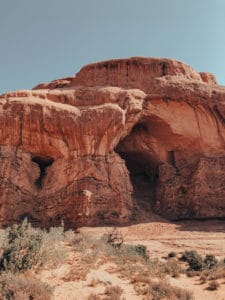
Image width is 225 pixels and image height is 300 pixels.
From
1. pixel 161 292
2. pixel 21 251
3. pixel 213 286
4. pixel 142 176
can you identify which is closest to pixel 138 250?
pixel 213 286

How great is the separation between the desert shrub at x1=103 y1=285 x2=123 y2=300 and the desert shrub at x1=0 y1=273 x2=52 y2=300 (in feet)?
4.10

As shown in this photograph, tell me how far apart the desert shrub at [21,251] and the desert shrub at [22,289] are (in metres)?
0.71

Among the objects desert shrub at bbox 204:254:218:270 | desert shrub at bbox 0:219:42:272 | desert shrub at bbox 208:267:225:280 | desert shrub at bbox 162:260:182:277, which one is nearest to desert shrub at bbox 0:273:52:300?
desert shrub at bbox 0:219:42:272

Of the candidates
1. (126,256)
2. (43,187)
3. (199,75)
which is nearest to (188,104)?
(199,75)

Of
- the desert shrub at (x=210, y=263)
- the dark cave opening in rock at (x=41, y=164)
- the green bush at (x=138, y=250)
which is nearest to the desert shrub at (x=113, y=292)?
the green bush at (x=138, y=250)

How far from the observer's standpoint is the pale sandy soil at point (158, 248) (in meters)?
7.41

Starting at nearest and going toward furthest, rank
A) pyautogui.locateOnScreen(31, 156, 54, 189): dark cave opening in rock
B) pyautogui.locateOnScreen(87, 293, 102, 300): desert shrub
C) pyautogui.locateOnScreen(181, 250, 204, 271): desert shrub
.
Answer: pyautogui.locateOnScreen(87, 293, 102, 300): desert shrub
pyautogui.locateOnScreen(181, 250, 204, 271): desert shrub
pyautogui.locateOnScreen(31, 156, 54, 189): dark cave opening in rock

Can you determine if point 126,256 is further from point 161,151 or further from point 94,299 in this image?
point 161,151

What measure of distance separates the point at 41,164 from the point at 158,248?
30.0 feet

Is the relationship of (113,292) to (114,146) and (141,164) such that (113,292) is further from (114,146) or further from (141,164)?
(141,164)

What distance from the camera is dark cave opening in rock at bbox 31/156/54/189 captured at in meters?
19.0

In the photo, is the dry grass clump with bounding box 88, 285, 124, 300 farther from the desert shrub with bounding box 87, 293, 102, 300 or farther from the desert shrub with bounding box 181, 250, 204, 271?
the desert shrub with bounding box 181, 250, 204, 271

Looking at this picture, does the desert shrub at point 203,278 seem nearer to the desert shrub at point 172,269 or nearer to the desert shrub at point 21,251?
the desert shrub at point 172,269

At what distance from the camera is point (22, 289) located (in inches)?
247
